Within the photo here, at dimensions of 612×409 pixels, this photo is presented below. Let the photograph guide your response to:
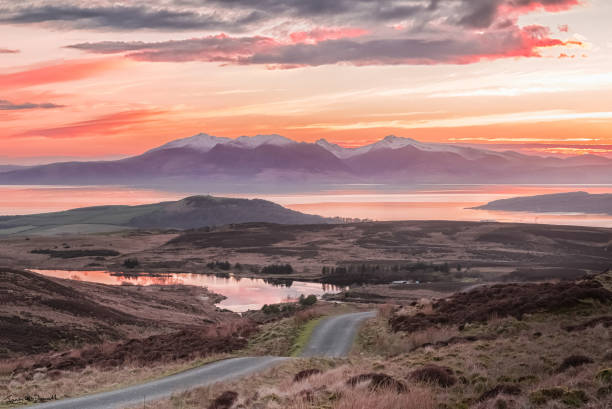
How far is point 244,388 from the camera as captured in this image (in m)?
19.6

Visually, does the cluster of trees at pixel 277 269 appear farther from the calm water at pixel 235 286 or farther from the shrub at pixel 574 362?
the shrub at pixel 574 362

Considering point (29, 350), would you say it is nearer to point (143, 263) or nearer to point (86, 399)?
point (86, 399)

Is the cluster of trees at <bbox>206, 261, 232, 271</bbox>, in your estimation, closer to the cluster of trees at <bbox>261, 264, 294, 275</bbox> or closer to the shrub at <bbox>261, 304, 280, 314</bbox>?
the cluster of trees at <bbox>261, 264, 294, 275</bbox>

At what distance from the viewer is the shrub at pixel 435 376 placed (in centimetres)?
1791

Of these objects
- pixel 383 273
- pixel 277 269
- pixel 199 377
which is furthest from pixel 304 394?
pixel 277 269

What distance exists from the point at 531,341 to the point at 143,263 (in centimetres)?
13727

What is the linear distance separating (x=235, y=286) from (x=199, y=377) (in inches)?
3720

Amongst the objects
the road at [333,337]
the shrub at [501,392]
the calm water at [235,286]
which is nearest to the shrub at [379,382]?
the shrub at [501,392]

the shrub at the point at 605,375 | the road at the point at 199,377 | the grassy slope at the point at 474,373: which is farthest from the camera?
the road at the point at 199,377

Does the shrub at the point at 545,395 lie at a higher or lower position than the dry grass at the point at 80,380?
higher

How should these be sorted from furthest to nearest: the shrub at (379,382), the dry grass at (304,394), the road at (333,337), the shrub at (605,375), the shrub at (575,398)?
1. the road at (333,337)
2. the shrub at (379,382)
3. the shrub at (605,375)
4. the dry grass at (304,394)
5. the shrub at (575,398)

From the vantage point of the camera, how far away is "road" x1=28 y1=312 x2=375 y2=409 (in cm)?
1902

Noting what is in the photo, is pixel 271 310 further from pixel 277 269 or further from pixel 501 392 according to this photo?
pixel 277 269

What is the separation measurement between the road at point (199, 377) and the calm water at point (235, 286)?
51.7 m
